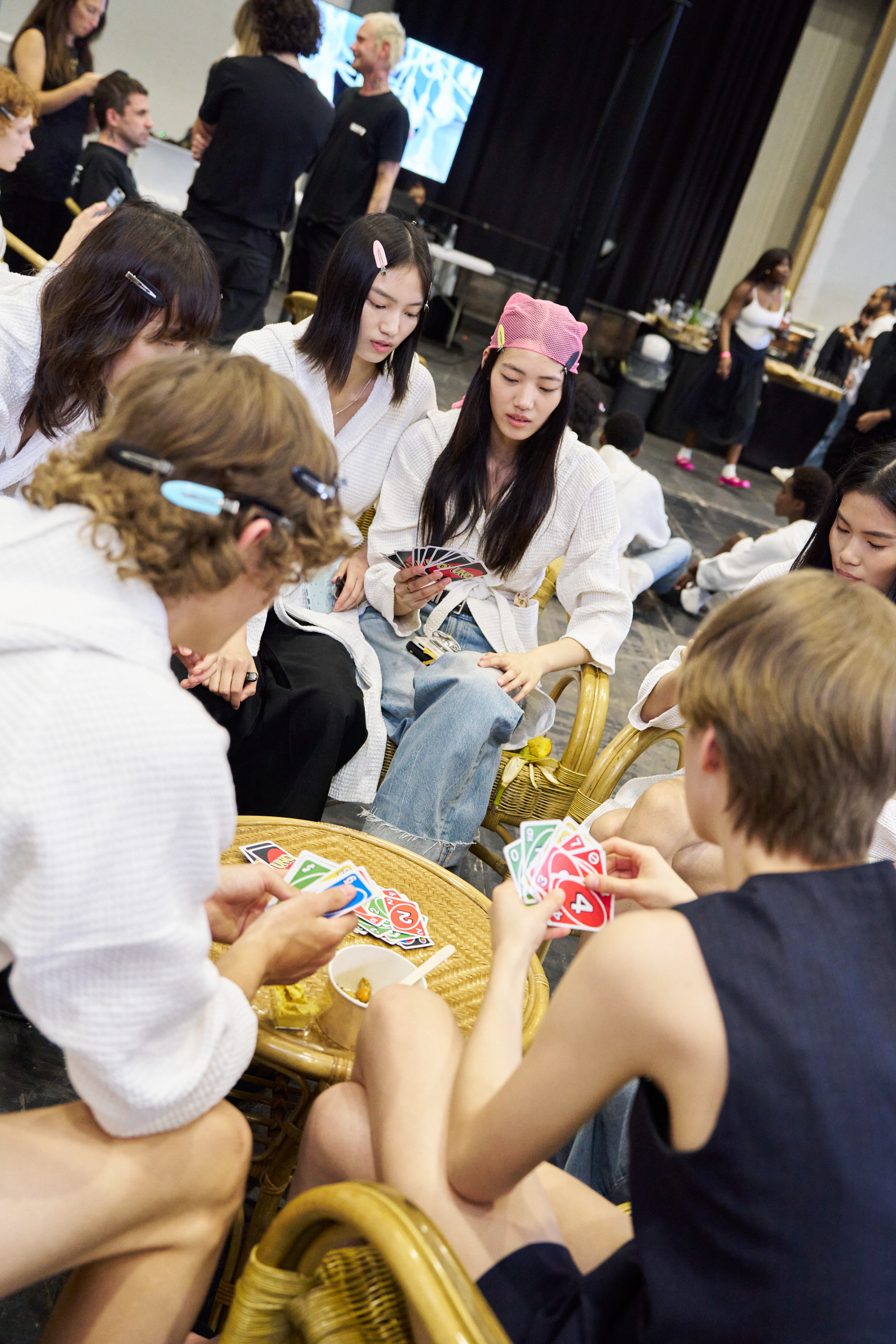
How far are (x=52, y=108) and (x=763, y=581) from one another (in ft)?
13.8

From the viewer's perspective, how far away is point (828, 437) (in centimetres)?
987

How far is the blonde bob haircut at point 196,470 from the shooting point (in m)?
1.03

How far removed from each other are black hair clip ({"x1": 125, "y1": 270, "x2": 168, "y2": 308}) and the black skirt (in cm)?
753

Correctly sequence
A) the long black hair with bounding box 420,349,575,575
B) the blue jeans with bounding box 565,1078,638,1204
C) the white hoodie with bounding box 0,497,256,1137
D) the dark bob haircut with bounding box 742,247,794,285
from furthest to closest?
1. the dark bob haircut with bounding box 742,247,794,285
2. the long black hair with bounding box 420,349,575,575
3. the blue jeans with bounding box 565,1078,638,1204
4. the white hoodie with bounding box 0,497,256,1137

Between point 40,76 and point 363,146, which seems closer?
point 40,76

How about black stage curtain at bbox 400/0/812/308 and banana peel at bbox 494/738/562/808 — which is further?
black stage curtain at bbox 400/0/812/308

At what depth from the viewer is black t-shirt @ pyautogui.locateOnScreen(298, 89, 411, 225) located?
18.0 ft

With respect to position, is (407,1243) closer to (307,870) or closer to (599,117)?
(307,870)

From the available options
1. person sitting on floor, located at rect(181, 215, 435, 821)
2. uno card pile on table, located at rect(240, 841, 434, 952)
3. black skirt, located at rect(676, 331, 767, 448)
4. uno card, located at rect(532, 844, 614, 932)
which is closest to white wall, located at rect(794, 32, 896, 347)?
black skirt, located at rect(676, 331, 767, 448)

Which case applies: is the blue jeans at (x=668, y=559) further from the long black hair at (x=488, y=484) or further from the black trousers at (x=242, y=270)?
the long black hair at (x=488, y=484)

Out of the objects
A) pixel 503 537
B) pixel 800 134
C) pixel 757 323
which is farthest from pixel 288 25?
pixel 800 134

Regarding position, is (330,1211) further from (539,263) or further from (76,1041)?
(539,263)

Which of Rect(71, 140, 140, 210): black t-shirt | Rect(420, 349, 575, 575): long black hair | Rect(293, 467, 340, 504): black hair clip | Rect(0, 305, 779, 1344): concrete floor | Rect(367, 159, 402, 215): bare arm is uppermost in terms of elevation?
Rect(367, 159, 402, 215): bare arm

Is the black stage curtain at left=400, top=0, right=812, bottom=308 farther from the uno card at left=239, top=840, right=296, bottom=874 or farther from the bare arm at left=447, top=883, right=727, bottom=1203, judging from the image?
the bare arm at left=447, top=883, right=727, bottom=1203
